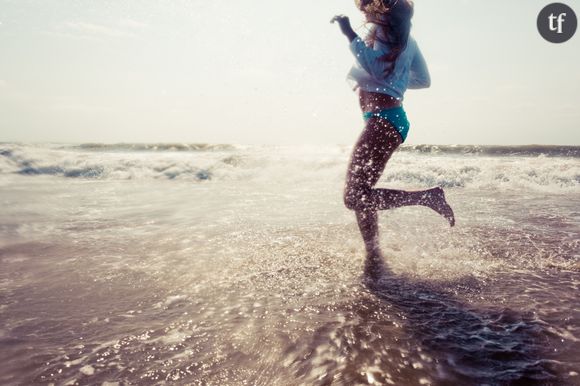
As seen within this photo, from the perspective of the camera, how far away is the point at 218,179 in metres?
10.1

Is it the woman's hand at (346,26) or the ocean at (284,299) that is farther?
the woman's hand at (346,26)

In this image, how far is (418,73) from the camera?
290cm

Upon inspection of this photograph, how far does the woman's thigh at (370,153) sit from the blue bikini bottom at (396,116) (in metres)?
0.03

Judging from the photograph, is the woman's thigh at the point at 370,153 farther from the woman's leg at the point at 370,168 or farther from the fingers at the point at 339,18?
the fingers at the point at 339,18

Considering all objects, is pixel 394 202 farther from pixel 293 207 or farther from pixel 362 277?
pixel 293 207

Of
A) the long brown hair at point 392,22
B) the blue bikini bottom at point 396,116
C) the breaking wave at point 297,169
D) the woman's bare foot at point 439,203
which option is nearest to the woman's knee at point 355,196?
the blue bikini bottom at point 396,116

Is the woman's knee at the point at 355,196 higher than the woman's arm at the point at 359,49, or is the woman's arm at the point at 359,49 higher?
the woman's arm at the point at 359,49

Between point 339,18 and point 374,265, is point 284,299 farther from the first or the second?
point 339,18

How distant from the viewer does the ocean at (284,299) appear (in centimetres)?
135

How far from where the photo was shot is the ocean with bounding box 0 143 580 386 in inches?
53.3

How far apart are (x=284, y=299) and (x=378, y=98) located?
151 centimetres

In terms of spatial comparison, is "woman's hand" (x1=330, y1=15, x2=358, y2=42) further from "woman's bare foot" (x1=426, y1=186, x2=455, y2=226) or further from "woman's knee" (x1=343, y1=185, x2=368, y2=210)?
"woman's bare foot" (x1=426, y1=186, x2=455, y2=226)

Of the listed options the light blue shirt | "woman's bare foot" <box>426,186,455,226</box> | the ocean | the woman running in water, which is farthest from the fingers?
the ocean

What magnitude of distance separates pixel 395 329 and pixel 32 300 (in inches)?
71.1
